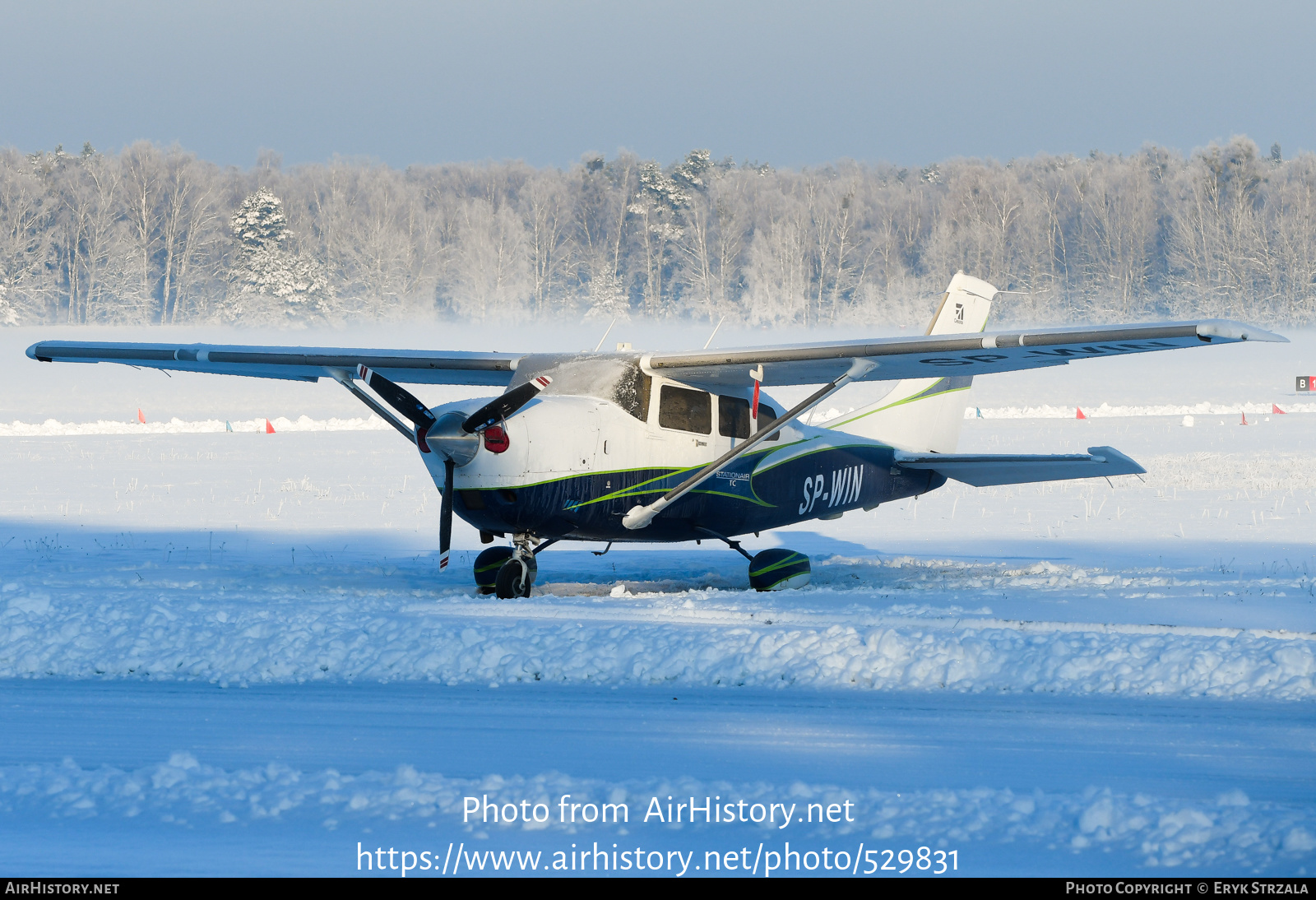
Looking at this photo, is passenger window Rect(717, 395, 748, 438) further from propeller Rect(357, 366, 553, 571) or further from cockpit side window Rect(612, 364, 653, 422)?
propeller Rect(357, 366, 553, 571)

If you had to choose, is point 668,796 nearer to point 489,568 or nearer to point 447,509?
point 447,509

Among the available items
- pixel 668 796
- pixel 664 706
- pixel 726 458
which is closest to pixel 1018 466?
pixel 726 458

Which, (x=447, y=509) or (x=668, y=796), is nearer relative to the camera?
(x=668, y=796)

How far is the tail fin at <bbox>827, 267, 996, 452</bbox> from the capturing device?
13.4 m

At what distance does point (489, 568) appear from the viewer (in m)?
10.8

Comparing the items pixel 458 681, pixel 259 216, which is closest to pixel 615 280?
pixel 259 216

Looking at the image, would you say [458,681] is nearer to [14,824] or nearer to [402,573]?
[14,824]

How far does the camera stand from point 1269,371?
2304 inches

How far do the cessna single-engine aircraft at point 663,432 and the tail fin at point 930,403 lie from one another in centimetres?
9

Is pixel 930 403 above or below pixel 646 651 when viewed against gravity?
above

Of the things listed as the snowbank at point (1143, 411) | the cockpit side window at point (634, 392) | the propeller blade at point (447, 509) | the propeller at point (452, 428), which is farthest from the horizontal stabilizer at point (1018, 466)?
the snowbank at point (1143, 411)

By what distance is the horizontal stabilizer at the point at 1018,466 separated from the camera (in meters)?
11.7

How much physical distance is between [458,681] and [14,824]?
9.04ft

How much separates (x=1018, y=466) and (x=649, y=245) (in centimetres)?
7704
